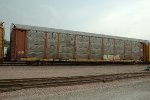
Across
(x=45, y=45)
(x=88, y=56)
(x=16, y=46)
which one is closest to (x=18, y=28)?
(x=16, y=46)

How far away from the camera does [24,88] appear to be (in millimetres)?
10383

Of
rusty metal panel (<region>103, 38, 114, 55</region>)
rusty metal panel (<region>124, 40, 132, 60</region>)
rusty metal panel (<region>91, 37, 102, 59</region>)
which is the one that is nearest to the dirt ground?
rusty metal panel (<region>91, 37, 102, 59</region>)

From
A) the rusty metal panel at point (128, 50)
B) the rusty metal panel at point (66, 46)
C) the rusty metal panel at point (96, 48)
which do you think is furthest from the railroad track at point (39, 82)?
the rusty metal panel at point (128, 50)

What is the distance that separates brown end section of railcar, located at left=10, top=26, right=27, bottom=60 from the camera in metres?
21.2

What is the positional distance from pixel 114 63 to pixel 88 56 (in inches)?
226

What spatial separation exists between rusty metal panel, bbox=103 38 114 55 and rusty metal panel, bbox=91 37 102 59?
37.1 inches

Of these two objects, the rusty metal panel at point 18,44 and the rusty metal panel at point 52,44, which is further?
the rusty metal panel at point 52,44

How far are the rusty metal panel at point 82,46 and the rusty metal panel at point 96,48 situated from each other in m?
0.84

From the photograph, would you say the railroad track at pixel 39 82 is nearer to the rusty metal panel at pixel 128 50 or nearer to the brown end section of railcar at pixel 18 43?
the brown end section of railcar at pixel 18 43

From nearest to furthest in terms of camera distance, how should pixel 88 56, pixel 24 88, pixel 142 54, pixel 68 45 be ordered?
pixel 24 88, pixel 68 45, pixel 88 56, pixel 142 54

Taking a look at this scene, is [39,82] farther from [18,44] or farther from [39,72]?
[18,44]

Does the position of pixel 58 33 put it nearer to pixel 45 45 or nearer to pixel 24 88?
pixel 45 45

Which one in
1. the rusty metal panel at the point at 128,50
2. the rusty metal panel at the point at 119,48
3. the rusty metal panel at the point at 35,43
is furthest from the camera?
the rusty metal panel at the point at 128,50

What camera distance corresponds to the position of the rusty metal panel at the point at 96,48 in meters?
26.8
